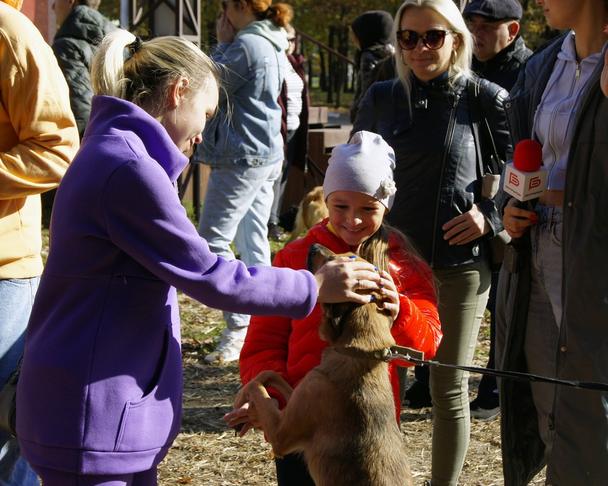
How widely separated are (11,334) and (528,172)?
6.74 feet

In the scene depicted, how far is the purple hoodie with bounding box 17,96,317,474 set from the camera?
8.39ft

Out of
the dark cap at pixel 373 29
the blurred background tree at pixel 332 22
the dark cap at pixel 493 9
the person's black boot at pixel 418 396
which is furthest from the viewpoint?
the blurred background tree at pixel 332 22

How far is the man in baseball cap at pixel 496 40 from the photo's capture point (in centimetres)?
635

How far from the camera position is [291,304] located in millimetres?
2717

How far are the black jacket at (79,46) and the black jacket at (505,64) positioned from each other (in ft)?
11.0

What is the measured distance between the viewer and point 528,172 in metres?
3.38

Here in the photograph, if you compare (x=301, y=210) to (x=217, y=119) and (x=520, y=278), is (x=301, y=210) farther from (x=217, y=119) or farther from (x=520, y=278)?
(x=520, y=278)

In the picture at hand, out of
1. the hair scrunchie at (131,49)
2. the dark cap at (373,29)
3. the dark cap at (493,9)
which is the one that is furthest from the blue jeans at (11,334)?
the dark cap at (373,29)

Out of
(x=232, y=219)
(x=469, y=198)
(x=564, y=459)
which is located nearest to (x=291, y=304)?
(x=564, y=459)

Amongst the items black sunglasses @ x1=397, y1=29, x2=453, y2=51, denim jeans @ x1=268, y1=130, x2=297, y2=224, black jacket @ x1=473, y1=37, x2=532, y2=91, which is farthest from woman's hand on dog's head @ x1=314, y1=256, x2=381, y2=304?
denim jeans @ x1=268, y1=130, x2=297, y2=224

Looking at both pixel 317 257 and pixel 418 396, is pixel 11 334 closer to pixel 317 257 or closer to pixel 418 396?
pixel 317 257

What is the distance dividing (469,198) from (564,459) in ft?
4.84

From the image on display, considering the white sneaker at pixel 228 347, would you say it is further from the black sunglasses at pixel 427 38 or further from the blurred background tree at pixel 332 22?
the blurred background tree at pixel 332 22

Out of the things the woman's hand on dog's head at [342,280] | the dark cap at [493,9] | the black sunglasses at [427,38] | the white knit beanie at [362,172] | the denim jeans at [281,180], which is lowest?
the denim jeans at [281,180]
